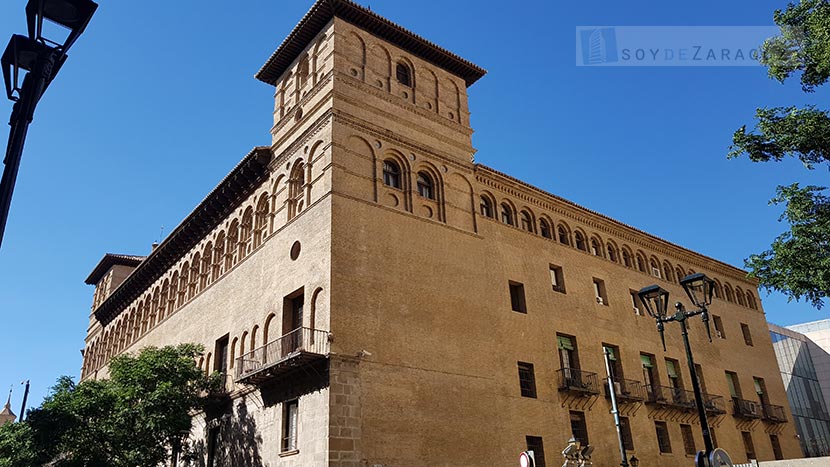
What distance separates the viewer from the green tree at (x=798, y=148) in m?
16.4

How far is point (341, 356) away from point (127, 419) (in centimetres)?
844

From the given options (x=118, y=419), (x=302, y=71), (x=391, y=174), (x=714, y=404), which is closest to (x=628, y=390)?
(x=714, y=404)

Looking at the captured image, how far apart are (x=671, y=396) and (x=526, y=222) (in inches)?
383

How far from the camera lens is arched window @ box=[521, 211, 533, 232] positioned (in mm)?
25897

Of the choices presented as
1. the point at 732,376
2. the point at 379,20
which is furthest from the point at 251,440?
the point at 732,376

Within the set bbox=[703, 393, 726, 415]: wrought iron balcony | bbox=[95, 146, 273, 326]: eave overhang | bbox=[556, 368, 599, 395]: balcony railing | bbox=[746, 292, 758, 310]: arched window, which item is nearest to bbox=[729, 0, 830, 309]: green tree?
bbox=[556, 368, 599, 395]: balcony railing

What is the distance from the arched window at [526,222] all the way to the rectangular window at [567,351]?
451 cm

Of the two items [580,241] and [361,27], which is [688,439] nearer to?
[580,241]

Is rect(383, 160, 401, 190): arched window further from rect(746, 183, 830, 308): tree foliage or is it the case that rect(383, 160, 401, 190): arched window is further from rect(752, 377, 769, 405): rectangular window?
rect(752, 377, 769, 405): rectangular window

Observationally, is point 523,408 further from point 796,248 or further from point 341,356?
point 796,248

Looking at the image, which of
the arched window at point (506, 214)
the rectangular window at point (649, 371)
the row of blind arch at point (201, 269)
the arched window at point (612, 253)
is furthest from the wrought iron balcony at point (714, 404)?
the row of blind arch at point (201, 269)

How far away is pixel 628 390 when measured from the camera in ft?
82.3

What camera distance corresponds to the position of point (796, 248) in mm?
17172

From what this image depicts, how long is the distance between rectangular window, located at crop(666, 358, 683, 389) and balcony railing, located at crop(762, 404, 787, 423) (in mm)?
6882
